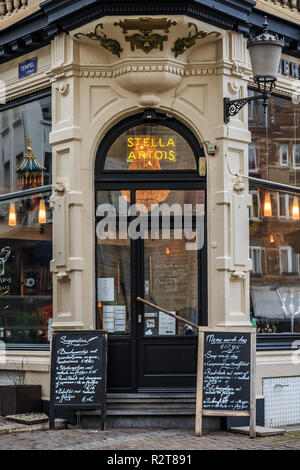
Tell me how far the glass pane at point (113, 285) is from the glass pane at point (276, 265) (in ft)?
5.68

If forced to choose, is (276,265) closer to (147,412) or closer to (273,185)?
(273,185)

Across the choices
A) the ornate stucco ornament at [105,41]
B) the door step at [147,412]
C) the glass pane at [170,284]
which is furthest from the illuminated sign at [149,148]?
the door step at [147,412]

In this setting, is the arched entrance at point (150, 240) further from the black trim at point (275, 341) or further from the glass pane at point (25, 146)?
the glass pane at point (25, 146)

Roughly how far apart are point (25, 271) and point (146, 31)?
3844mm

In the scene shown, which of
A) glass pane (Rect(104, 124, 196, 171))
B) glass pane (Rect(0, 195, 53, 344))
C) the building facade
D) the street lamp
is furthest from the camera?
glass pane (Rect(0, 195, 53, 344))

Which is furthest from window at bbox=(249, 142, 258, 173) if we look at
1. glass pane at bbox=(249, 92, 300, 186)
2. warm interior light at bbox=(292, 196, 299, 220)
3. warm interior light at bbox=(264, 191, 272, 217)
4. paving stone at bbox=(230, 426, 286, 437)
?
paving stone at bbox=(230, 426, 286, 437)

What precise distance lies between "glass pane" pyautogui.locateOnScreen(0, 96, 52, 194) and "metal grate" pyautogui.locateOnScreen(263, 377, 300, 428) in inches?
164

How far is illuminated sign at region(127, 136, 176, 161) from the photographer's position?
11688 millimetres

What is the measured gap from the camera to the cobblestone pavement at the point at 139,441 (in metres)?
9.68

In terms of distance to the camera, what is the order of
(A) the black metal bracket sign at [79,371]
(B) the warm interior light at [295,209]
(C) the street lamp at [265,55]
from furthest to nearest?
(B) the warm interior light at [295,209]
(A) the black metal bracket sign at [79,371]
(C) the street lamp at [265,55]

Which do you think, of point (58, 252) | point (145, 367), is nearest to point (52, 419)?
point (145, 367)

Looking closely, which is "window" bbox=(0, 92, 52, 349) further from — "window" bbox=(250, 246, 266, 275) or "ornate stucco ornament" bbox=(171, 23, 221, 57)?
"window" bbox=(250, 246, 266, 275)

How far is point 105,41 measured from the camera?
1120cm

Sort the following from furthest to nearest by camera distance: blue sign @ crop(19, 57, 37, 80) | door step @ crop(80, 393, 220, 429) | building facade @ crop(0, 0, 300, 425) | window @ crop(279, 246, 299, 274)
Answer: window @ crop(279, 246, 299, 274) < blue sign @ crop(19, 57, 37, 80) < building facade @ crop(0, 0, 300, 425) < door step @ crop(80, 393, 220, 429)
